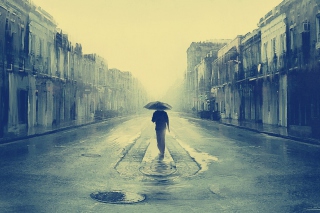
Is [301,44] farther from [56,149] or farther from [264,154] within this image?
[56,149]

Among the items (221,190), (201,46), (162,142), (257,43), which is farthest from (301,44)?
(201,46)

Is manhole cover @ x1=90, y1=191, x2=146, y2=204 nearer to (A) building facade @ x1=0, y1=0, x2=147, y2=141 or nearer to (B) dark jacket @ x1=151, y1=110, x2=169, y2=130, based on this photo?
(B) dark jacket @ x1=151, y1=110, x2=169, y2=130

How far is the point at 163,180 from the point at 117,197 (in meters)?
1.83

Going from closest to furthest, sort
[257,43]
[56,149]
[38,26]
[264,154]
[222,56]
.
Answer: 1. [264,154]
2. [56,149]
3. [38,26]
4. [257,43]
5. [222,56]

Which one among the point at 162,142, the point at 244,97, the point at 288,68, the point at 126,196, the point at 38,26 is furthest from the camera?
the point at 244,97

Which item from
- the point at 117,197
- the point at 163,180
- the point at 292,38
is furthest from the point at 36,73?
the point at 117,197

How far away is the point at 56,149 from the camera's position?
46.6 ft

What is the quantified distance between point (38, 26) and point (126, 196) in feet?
91.8

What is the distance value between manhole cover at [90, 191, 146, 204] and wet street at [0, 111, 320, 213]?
1.4 inches

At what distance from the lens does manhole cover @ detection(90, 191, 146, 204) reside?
6.38 meters

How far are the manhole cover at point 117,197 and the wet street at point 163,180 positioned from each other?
4 centimetres

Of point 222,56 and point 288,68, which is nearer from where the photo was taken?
point 288,68

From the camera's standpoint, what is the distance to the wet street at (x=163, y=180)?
614 cm

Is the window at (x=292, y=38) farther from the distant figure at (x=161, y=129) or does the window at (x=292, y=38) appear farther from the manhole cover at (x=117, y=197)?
the manhole cover at (x=117, y=197)
